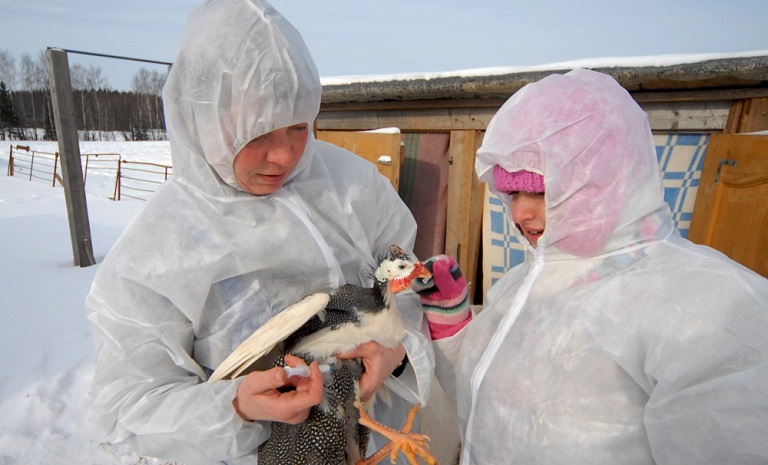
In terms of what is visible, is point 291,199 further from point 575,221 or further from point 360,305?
point 575,221

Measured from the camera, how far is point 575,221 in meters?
1.12

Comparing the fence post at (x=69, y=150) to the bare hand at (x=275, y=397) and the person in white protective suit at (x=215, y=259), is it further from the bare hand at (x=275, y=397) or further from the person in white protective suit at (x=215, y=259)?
the bare hand at (x=275, y=397)

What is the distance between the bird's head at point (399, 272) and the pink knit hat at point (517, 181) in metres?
0.43

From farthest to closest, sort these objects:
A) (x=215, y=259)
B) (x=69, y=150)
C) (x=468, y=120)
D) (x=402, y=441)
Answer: (x=69, y=150) < (x=468, y=120) < (x=402, y=441) < (x=215, y=259)

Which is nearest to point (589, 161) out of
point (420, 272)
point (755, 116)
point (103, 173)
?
point (420, 272)

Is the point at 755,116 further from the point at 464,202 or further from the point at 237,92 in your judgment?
the point at 237,92

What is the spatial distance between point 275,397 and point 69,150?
226 inches

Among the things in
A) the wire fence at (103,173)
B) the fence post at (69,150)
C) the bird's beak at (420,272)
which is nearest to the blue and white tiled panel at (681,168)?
the bird's beak at (420,272)

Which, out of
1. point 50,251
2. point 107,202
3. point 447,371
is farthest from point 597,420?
point 107,202

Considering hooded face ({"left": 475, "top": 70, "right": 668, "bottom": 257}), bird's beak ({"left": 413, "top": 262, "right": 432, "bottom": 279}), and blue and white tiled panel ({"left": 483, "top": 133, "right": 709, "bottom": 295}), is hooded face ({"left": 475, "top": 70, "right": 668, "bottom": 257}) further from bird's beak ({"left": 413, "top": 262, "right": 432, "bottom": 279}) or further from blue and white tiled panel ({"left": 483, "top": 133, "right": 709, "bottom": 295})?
blue and white tiled panel ({"left": 483, "top": 133, "right": 709, "bottom": 295})

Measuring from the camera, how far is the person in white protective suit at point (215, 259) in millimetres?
1273

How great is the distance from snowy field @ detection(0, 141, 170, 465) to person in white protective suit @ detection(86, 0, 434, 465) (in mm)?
2037

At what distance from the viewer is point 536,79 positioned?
3.25m

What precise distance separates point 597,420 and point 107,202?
13263 mm
